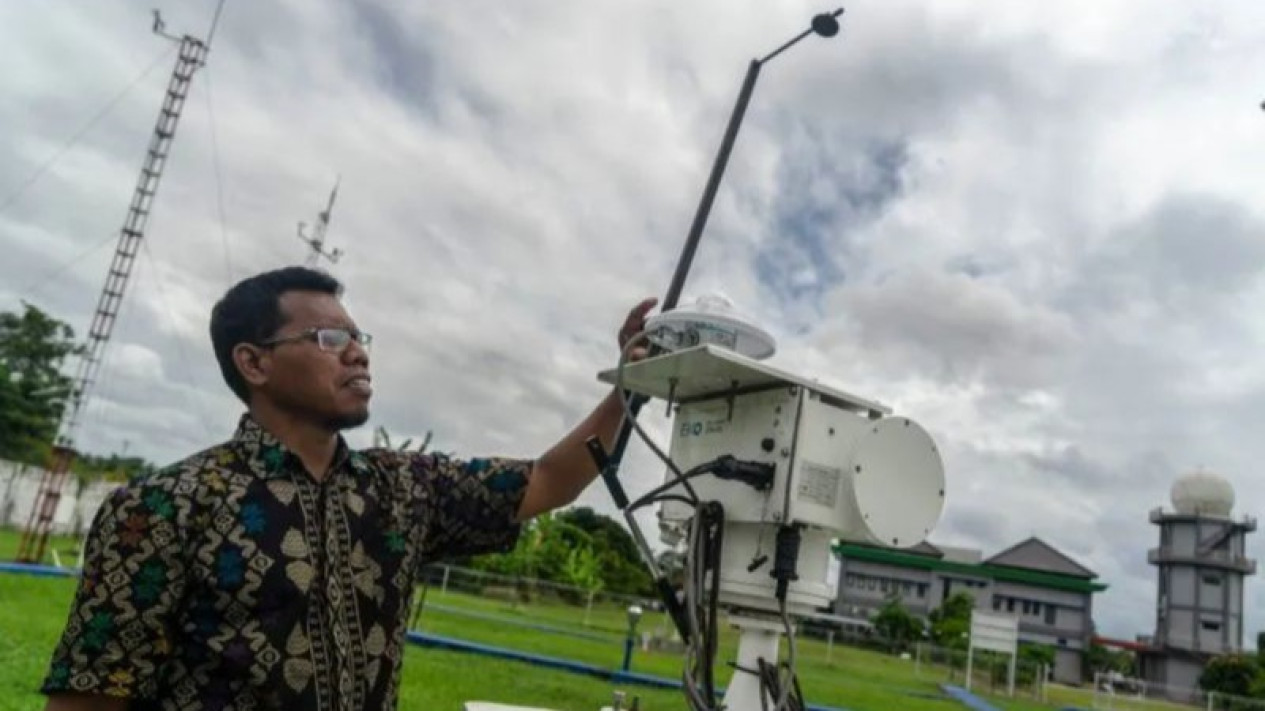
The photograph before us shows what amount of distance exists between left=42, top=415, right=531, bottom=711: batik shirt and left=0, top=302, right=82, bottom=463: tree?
35086mm

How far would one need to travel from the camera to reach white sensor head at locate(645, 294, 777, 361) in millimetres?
2098

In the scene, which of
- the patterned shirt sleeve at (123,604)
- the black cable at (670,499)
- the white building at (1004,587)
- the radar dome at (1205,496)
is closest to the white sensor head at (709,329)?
the black cable at (670,499)

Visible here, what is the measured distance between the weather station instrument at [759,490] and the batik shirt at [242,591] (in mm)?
590

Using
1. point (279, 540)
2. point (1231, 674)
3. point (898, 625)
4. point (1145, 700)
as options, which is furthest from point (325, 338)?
point (1231, 674)

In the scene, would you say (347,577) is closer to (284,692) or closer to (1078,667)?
(284,692)

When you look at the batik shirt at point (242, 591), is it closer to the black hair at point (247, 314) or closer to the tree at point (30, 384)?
the black hair at point (247, 314)

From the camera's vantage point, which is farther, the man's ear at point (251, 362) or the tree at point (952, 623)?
the tree at point (952, 623)

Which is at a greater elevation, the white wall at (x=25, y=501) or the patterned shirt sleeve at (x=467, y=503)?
the patterned shirt sleeve at (x=467, y=503)

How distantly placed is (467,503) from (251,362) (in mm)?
536

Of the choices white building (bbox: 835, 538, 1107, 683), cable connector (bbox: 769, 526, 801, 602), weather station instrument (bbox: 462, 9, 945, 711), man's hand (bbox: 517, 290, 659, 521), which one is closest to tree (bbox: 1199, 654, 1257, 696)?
white building (bbox: 835, 538, 1107, 683)

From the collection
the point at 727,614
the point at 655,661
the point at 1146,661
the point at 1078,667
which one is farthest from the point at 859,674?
the point at 1146,661

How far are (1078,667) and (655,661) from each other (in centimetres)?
3611

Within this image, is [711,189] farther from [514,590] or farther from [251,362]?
[514,590]

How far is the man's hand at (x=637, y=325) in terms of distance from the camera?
225cm
